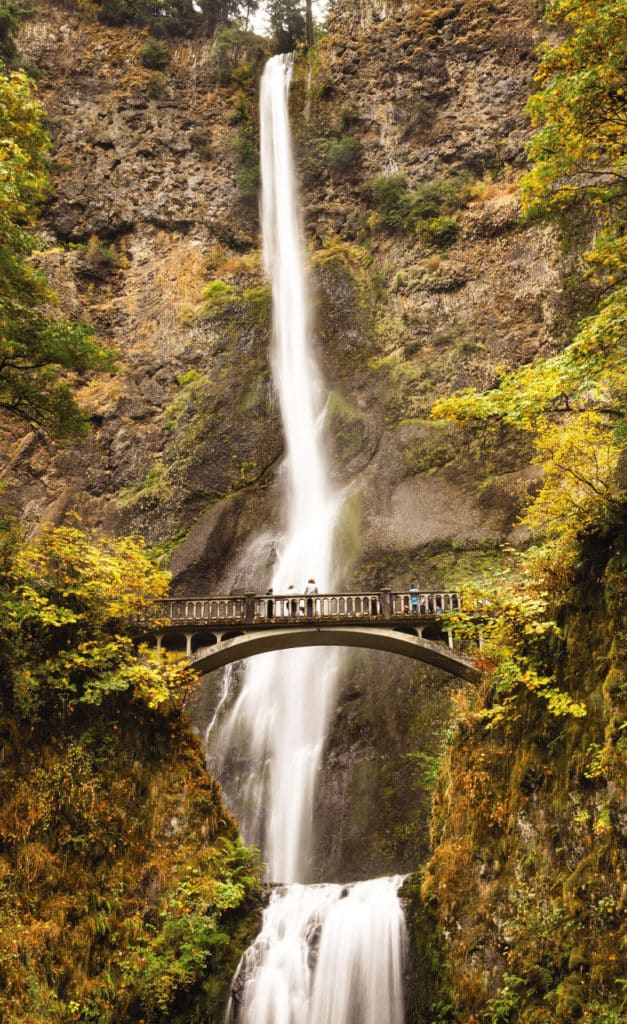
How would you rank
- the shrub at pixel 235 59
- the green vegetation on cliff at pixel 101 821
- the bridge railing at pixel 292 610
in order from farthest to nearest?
the shrub at pixel 235 59 < the bridge railing at pixel 292 610 < the green vegetation on cliff at pixel 101 821

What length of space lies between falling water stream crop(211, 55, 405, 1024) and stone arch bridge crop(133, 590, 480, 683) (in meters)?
5.37

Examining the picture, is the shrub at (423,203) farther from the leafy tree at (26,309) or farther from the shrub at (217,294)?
the leafy tree at (26,309)

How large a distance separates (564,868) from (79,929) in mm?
8619

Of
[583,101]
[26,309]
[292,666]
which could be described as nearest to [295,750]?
[292,666]

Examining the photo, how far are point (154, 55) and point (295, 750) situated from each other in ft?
144

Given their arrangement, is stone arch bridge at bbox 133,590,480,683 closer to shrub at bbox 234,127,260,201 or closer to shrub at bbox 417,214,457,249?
shrub at bbox 417,214,457,249

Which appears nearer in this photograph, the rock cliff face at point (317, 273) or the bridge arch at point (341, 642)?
the bridge arch at point (341, 642)

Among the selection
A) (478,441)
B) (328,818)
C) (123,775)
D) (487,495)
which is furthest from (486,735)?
(478,441)

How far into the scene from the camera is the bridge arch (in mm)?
19219

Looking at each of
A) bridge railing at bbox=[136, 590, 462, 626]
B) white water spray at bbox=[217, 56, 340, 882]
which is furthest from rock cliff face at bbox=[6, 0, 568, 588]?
bridge railing at bbox=[136, 590, 462, 626]

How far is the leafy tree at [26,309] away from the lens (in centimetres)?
1380

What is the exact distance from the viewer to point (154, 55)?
159 ft

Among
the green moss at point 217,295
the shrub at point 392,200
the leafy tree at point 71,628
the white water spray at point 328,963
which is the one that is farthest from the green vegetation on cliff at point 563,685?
the green moss at point 217,295

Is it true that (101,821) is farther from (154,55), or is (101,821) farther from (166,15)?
(166,15)
